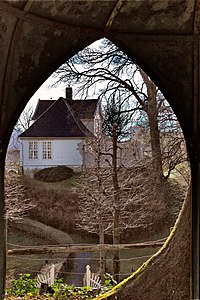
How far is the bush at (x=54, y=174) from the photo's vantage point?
60.7ft

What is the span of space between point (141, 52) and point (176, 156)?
9.33m

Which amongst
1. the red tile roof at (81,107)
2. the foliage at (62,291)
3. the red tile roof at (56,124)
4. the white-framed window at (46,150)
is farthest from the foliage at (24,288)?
the white-framed window at (46,150)

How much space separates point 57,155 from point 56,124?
1.59m

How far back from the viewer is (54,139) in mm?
21359

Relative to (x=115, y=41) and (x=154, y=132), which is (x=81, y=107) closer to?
(x=154, y=132)

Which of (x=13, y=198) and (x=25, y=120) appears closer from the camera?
(x=13, y=198)

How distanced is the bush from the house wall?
0.36 meters

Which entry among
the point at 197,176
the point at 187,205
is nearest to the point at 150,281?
the point at 187,205

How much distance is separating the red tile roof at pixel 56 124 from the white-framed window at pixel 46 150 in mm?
607

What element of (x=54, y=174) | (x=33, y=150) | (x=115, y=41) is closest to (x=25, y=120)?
(x=33, y=150)

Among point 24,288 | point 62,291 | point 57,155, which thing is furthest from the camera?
point 57,155

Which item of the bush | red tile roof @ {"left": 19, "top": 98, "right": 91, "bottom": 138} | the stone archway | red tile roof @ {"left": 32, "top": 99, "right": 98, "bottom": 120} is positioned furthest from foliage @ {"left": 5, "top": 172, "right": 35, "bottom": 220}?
the stone archway

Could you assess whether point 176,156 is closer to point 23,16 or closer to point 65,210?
point 65,210

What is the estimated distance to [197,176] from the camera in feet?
14.2
